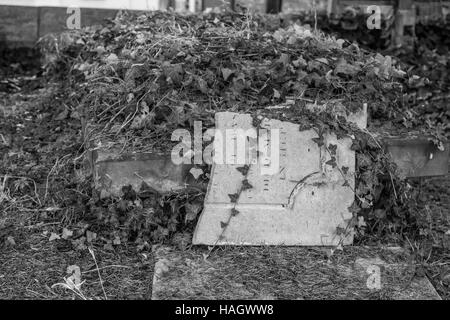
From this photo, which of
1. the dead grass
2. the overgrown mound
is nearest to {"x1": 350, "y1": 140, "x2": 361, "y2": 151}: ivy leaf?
the overgrown mound

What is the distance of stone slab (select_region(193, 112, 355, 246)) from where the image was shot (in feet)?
11.8

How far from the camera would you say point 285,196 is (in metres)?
3.61

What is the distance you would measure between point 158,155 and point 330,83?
1.25 m

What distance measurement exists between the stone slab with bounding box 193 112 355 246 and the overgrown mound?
0.34 feet

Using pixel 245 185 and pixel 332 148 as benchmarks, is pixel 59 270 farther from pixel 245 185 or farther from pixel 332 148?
pixel 332 148

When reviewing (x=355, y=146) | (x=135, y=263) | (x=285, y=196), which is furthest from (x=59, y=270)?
(x=355, y=146)

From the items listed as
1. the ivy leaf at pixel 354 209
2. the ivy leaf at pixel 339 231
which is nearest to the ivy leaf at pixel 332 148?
the ivy leaf at pixel 354 209

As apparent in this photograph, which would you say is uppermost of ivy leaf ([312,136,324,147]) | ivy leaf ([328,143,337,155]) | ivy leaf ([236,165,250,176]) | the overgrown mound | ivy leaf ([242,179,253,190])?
the overgrown mound

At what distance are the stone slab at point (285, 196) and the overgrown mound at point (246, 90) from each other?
10cm

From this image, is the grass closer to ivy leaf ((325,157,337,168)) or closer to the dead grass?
the dead grass

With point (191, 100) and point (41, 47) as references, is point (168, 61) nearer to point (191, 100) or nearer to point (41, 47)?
point (191, 100)

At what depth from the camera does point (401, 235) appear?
380cm

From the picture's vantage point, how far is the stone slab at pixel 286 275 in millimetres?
3166

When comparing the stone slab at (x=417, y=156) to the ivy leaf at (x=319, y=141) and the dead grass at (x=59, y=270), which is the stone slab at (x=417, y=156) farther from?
the dead grass at (x=59, y=270)
